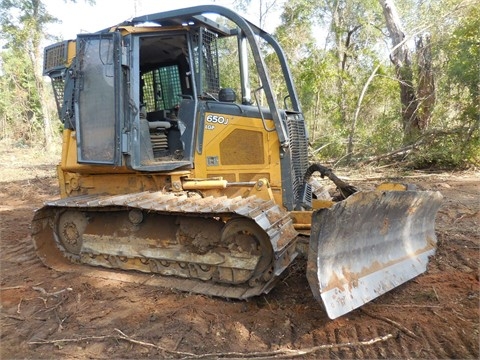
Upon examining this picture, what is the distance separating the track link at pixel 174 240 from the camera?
3730 millimetres

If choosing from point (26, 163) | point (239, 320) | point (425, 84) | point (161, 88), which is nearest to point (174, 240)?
point (239, 320)

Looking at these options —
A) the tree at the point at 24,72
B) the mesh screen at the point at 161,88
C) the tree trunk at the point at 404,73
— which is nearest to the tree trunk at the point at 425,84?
the tree trunk at the point at 404,73

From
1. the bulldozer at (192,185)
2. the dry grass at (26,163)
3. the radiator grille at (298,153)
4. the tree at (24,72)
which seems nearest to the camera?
the bulldozer at (192,185)

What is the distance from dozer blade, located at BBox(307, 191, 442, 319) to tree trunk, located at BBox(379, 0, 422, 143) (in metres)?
7.68

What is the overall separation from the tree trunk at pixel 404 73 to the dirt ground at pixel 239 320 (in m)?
7.21

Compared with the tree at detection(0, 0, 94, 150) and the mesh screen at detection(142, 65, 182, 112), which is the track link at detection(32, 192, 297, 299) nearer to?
the mesh screen at detection(142, 65, 182, 112)

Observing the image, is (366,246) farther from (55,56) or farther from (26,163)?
(26,163)

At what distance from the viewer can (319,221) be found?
3.12 meters

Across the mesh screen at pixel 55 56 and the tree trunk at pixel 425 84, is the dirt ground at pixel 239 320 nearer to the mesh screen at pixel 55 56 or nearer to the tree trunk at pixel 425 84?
the mesh screen at pixel 55 56

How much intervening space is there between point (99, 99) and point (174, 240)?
1877 millimetres

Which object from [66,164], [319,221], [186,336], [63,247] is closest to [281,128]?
[319,221]

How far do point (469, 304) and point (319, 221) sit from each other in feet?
4.84

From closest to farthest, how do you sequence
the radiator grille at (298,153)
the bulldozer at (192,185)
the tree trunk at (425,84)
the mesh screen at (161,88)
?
the bulldozer at (192,185) → the radiator grille at (298,153) → the mesh screen at (161,88) → the tree trunk at (425,84)

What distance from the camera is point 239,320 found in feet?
11.0
